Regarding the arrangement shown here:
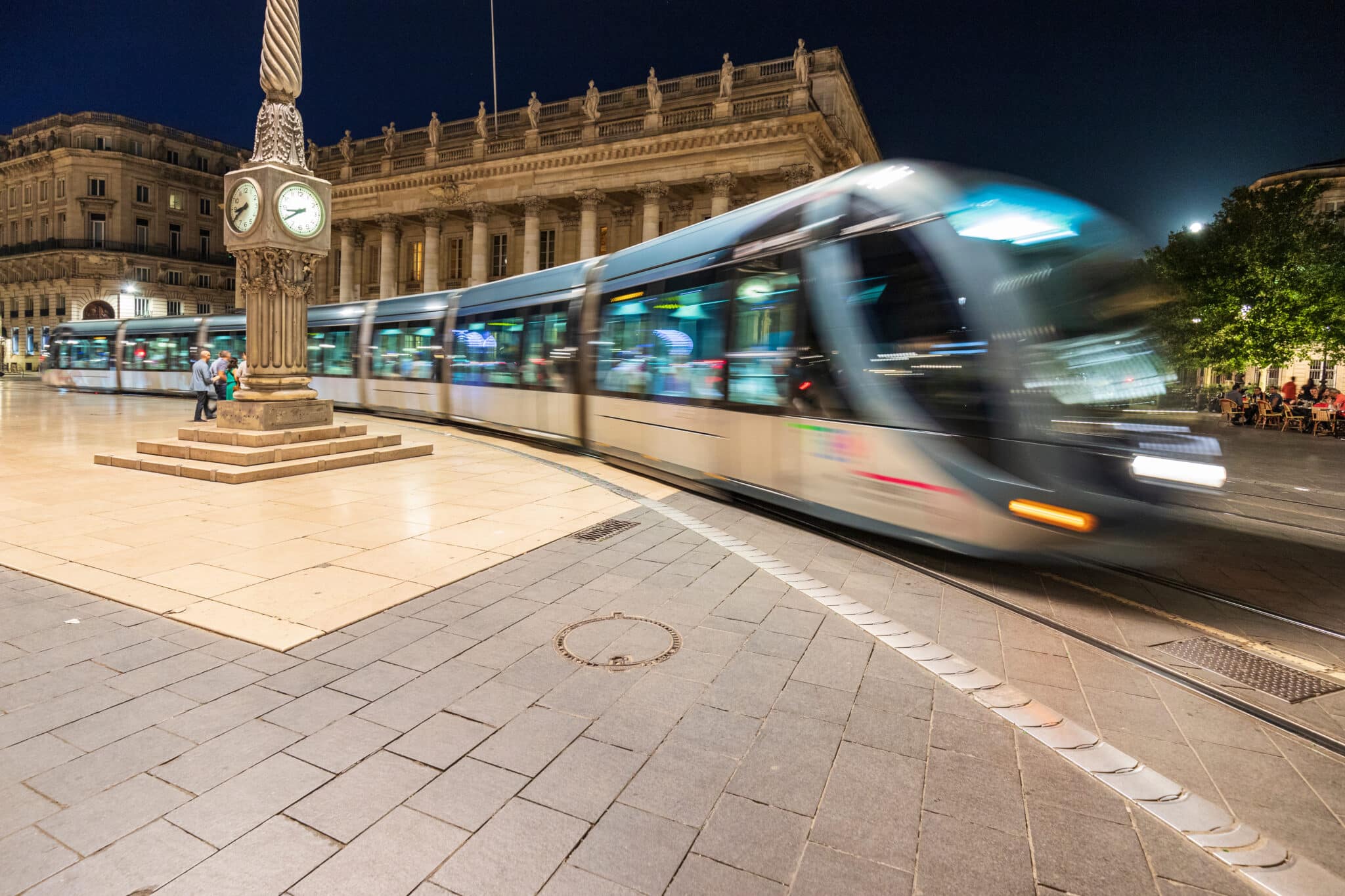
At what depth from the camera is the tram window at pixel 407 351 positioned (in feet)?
54.4

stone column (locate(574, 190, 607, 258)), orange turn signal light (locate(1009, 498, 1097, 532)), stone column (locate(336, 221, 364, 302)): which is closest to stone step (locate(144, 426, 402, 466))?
orange turn signal light (locate(1009, 498, 1097, 532))

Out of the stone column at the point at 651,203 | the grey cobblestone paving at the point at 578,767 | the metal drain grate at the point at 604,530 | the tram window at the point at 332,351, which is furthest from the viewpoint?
the stone column at the point at 651,203

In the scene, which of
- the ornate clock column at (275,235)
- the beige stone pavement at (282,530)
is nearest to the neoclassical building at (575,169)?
the ornate clock column at (275,235)

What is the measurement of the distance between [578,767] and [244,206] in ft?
35.5

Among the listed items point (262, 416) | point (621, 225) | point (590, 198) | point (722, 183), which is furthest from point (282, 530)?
point (621, 225)

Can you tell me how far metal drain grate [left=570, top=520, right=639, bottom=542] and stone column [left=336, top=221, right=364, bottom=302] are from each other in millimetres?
50274

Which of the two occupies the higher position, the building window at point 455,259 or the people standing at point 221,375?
the building window at point 455,259

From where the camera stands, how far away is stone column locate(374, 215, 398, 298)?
48969mm

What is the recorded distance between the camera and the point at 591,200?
41.2 meters

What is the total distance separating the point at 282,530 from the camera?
21.3 ft

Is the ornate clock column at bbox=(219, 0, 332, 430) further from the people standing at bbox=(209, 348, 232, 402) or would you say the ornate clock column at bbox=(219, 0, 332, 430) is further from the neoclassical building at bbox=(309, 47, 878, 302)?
the neoclassical building at bbox=(309, 47, 878, 302)

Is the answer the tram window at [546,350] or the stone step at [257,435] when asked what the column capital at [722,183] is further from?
the stone step at [257,435]

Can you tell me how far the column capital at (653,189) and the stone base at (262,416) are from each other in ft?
105

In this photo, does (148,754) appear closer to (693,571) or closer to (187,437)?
(693,571)
